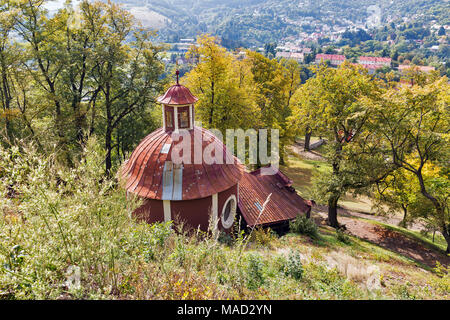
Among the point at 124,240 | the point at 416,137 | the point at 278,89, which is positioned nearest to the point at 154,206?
the point at 124,240

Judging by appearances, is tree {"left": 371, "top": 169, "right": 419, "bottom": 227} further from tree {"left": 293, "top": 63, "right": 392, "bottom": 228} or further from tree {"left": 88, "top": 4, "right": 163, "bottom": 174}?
tree {"left": 88, "top": 4, "right": 163, "bottom": 174}

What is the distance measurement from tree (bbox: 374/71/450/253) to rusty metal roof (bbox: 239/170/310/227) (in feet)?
23.7

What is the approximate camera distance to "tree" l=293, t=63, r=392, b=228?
1708 centimetres

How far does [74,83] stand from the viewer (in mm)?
22453

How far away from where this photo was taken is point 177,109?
15633 millimetres

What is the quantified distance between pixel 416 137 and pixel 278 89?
16206 millimetres

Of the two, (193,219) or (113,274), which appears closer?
(113,274)

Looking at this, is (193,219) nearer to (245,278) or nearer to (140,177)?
(140,177)

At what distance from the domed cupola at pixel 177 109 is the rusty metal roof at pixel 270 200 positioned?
254 inches

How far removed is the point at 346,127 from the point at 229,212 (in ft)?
31.7

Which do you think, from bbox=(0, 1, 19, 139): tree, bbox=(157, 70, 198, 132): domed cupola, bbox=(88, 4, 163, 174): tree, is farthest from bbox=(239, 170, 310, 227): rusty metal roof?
bbox=(0, 1, 19, 139): tree

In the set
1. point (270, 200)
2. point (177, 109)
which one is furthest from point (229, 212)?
point (177, 109)

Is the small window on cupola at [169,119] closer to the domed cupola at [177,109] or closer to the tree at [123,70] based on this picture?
the domed cupola at [177,109]

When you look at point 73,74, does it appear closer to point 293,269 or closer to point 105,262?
point 105,262
